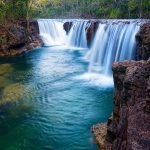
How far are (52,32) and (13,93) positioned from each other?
2568 centimetres

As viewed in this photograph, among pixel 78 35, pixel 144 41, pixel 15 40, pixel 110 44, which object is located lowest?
pixel 15 40

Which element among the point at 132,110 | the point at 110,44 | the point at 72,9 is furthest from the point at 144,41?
the point at 72,9

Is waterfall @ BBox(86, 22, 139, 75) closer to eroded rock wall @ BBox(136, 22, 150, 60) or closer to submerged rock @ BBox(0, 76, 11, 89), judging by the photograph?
eroded rock wall @ BBox(136, 22, 150, 60)

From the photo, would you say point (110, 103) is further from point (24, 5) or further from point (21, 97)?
point (24, 5)

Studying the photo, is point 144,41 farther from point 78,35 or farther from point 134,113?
point 78,35

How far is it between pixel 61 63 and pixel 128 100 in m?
20.4

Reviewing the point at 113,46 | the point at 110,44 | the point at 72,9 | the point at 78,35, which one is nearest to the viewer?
the point at 113,46

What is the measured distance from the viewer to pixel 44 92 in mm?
18531

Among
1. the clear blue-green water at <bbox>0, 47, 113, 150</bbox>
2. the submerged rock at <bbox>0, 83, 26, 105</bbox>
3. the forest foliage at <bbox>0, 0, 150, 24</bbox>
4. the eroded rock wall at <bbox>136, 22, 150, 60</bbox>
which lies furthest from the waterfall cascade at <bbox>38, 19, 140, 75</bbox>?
the forest foliage at <bbox>0, 0, 150, 24</bbox>

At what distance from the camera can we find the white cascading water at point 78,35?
117 ft

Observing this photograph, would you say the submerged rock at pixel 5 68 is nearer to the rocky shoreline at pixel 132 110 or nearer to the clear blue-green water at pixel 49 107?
the clear blue-green water at pixel 49 107

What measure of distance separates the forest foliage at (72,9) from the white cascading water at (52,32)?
247 cm

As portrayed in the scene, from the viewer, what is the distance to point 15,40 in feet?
105

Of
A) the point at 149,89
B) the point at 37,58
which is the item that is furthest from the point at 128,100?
the point at 37,58
